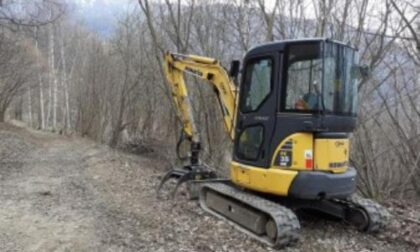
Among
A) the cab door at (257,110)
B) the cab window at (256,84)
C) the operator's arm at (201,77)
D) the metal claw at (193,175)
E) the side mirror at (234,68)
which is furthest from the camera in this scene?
the metal claw at (193,175)

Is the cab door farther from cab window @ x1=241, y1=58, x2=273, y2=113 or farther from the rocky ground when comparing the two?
the rocky ground

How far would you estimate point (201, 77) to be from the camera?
8.56 m

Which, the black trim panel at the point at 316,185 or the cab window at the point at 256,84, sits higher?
the cab window at the point at 256,84

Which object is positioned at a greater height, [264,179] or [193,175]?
[264,179]

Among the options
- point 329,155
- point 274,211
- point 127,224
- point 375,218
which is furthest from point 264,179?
point 127,224

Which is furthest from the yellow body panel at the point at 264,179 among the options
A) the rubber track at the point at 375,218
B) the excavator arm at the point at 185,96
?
the rubber track at the point at 375,218

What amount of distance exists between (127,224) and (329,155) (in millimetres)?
2882

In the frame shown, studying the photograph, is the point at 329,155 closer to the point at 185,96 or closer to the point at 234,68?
the point at 234,68

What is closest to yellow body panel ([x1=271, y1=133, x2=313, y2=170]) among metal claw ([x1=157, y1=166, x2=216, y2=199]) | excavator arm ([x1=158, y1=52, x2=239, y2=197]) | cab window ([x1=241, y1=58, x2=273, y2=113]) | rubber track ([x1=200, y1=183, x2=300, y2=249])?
rubber track ([x1=200, y1=183, x2=300, y2=249])

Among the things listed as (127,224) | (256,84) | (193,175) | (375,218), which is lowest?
(127,224)

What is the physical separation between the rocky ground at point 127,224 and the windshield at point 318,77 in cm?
176

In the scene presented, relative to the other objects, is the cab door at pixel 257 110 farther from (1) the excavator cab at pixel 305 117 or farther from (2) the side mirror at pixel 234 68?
(2) the side mirror at pixel 234 68

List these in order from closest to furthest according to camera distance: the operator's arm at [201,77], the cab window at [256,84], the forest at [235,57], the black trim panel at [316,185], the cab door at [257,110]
Answer: the black trim panel at [316,185], the cab door at [257,110], the cab window at [256,84], the operator's arm at [201,77], the forest at [235,57]

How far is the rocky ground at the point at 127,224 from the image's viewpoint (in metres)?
6.14
